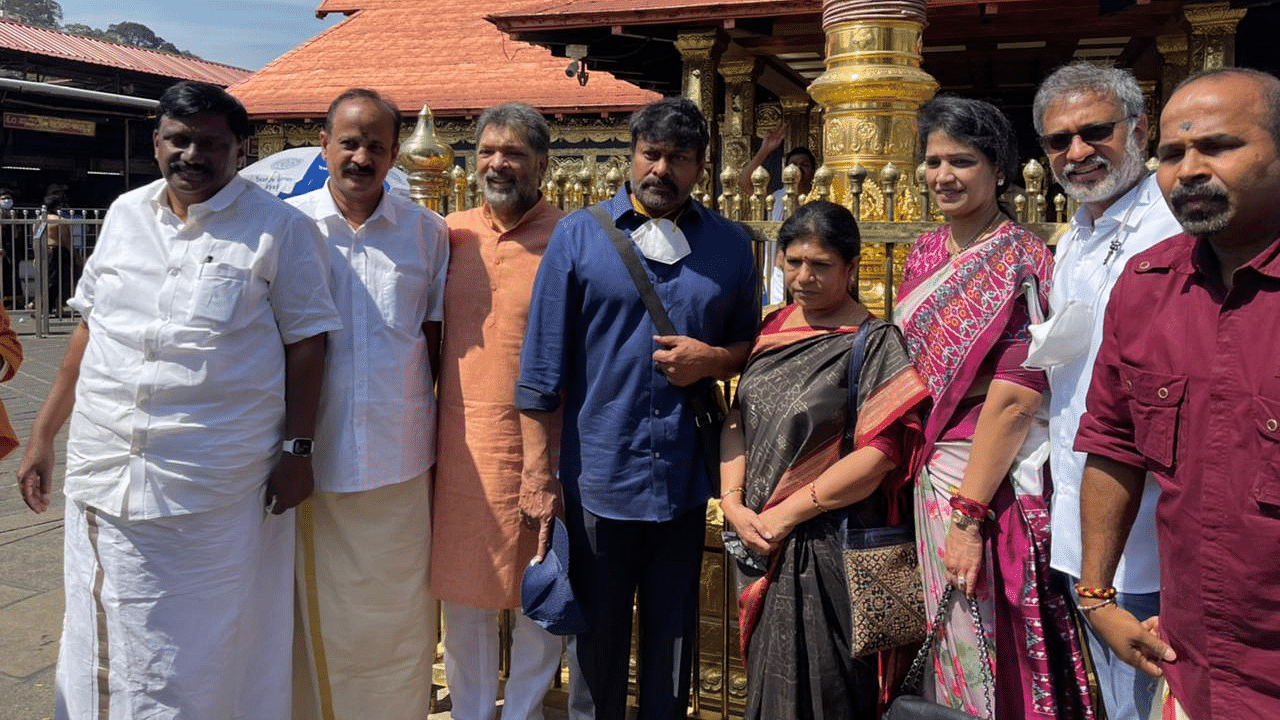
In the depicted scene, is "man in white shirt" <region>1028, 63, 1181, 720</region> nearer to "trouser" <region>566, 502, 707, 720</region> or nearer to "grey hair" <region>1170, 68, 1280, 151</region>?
"grey hair" <region>1170, 68, 1280, 151</region>

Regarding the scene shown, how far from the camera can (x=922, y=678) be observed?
2475 millimetres

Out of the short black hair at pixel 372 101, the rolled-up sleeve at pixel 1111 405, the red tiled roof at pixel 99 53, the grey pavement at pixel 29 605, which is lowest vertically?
the grey pavement at pixel 29 605

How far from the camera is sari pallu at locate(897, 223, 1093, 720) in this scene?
226 cm

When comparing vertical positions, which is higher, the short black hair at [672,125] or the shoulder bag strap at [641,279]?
the short black hair at [672,125]

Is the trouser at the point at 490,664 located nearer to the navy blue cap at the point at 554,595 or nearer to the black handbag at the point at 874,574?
the navy blue cap at the point at 554,595

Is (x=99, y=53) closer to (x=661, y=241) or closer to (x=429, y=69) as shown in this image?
(x=429, y=69)

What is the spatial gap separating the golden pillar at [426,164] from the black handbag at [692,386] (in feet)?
4.80

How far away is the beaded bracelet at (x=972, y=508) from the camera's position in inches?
87.7

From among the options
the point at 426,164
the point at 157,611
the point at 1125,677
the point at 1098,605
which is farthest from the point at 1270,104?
the point at 426,164

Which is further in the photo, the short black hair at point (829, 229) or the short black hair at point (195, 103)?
the short black hair at point (195, 103)

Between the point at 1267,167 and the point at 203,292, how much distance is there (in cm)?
239

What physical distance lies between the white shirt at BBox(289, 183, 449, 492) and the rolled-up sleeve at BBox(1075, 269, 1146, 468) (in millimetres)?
1893

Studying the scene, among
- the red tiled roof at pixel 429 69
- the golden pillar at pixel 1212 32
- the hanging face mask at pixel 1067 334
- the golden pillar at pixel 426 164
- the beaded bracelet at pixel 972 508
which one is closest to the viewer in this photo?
the hanging face mask at pixel 1067 334

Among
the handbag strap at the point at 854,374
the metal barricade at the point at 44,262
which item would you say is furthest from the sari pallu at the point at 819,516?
the metal barricade at the point at 44,262
